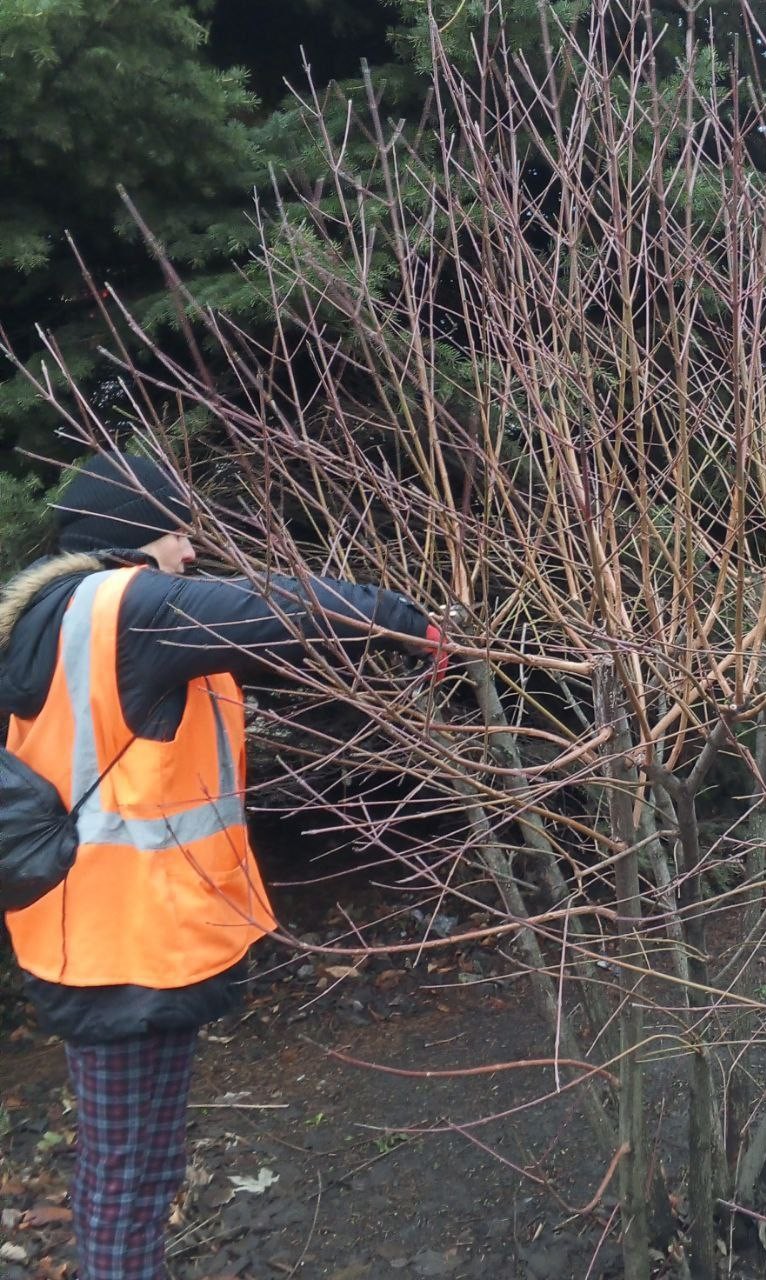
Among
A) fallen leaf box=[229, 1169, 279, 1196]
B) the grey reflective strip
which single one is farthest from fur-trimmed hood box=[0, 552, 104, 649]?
fallen leaf box=[229, 1169, 279, 1196]

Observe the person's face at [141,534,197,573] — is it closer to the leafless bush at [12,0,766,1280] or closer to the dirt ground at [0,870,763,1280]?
the leafless bush at [12,0,766,1280]

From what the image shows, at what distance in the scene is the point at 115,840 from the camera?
6.50 ft

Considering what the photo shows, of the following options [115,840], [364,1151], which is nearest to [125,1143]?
[115,840]

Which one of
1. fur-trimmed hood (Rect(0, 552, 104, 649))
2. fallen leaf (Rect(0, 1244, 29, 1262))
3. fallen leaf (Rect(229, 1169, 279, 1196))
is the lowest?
fallen leaf (Rect(229, 1169, 279, 1196))

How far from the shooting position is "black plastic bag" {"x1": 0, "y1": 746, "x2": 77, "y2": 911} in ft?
6.35

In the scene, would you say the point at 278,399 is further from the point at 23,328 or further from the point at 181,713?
the point at 181,713

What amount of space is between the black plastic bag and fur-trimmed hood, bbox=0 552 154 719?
0.14m

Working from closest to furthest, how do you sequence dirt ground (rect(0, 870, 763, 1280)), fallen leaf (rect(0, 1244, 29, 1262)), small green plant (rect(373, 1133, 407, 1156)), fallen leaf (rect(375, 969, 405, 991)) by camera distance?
1. dirt ground (rect(0, 870, 763, 1280))
2. fallen leaf (rect(0, 1244, 29, 1262))
3. small green plant (rect(373, 1133, 407, 1156))
4. fallen leaf (rect(375, 969, 405, 991))

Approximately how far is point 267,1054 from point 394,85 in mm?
3595

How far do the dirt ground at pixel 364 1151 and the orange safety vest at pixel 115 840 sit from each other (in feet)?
1.26

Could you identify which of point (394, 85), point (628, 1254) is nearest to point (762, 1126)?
point (628, 1254)

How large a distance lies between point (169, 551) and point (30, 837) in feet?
2.14

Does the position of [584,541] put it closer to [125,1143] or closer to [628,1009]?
[628,1009]

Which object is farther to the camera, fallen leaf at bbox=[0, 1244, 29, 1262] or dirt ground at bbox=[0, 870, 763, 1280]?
fallen leaf at bbox=[0, 1244, 29, 1262]
